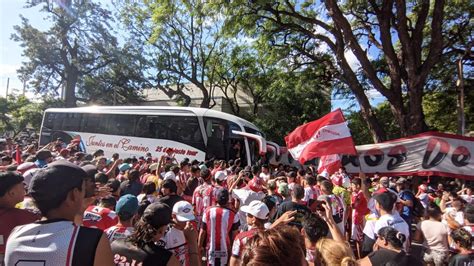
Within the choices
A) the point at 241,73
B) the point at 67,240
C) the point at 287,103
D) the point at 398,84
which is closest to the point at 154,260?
the point at 67,240

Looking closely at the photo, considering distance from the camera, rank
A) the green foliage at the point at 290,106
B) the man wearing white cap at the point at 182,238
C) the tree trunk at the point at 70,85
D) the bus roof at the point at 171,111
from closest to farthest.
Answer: the man wearing white cap at the point at 182,238, the bus roof at the point at 171,111, the green foliage at the point at 290,106, the tree trunk at the point at 70,85

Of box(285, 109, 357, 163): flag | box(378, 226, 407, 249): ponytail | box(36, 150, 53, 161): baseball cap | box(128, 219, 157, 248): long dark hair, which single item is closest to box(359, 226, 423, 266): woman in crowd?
box(378, 226, 407, 249): ponytail

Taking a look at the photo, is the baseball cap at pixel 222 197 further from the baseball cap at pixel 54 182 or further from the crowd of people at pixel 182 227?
the baseball cap at pixel 54 182

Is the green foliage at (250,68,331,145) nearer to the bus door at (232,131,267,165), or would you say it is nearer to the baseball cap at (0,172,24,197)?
the bus door at (232,131,267,165)

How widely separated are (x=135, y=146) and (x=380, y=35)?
12546 mm

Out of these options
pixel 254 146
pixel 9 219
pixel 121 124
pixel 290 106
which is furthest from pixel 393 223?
pixel 290 106

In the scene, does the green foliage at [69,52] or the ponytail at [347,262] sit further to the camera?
the green foliage at [69,52]

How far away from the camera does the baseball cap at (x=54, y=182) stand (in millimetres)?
1889

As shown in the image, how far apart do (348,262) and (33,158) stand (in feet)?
22.4

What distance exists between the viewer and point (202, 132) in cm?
1534

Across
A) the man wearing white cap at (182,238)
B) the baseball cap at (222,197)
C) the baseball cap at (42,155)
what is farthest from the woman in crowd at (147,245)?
the baseball cap at (42,155)

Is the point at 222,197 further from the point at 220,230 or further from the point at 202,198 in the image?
the point at 202,198

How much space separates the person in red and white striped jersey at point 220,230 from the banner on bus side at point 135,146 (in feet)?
34.5

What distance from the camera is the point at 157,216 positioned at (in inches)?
108
